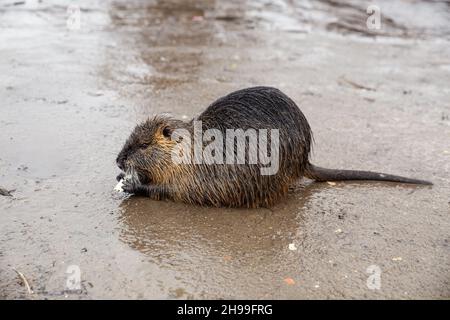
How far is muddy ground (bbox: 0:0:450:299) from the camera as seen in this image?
123 inches

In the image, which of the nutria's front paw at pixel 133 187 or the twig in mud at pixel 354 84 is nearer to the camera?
the nutria's front paw at pixel 133 187

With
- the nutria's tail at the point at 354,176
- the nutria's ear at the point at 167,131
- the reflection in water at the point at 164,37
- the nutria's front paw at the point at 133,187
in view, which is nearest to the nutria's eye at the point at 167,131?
the nutria's ear at the point at 167,131

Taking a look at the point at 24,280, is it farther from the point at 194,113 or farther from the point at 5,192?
the point at 194,113

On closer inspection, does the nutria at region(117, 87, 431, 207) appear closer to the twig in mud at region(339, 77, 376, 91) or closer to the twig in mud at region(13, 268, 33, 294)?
the twig in mud at region(13, 268, 33, 294)

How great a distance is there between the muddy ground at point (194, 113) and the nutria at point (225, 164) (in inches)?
4.1

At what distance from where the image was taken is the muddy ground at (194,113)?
3.12m

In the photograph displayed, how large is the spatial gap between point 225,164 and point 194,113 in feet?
5.75

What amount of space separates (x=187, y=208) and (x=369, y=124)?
7.79ft

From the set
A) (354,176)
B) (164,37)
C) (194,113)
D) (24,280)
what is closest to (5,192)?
(24,280)

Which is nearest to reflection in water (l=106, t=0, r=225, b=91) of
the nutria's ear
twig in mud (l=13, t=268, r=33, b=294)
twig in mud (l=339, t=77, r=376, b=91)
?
twig in mud (l=339, t=77, r=376, b=91)

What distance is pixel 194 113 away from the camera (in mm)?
5461

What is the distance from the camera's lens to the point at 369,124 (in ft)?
17.6

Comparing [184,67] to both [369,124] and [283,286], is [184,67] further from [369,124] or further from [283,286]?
[283,286]

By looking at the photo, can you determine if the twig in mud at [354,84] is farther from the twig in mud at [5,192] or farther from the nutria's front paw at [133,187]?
the twig in mud at [5,192]
